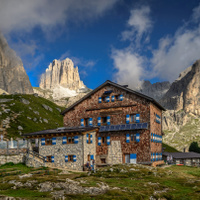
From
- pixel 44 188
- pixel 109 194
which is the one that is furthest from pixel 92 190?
pixel 44 188

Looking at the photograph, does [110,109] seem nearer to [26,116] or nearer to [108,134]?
[108,134]

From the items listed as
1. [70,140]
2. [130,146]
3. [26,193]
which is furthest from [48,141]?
[26,193]

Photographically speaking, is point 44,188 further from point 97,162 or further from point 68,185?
point 97,162

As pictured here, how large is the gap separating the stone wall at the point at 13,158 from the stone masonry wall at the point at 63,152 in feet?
12.5

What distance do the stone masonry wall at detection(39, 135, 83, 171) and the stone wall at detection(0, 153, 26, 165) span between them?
12.5 feet

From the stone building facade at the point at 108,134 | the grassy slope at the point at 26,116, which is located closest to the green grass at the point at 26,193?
the stone building facade at the point at 108,134

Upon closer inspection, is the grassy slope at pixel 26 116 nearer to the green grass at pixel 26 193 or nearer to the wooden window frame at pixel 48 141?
the wooden window frame at pixel 48 141

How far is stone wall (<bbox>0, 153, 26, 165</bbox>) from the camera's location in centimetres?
4061

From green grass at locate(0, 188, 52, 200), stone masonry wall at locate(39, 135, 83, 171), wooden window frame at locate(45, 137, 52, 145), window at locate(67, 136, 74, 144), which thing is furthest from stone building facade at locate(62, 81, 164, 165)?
green grass at locate(0, 188, 52, 200)

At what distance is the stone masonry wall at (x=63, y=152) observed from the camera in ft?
132

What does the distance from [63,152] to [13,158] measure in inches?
332

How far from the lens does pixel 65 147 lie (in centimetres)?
4191

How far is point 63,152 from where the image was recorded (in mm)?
41906

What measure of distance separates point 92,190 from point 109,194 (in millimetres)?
1706
